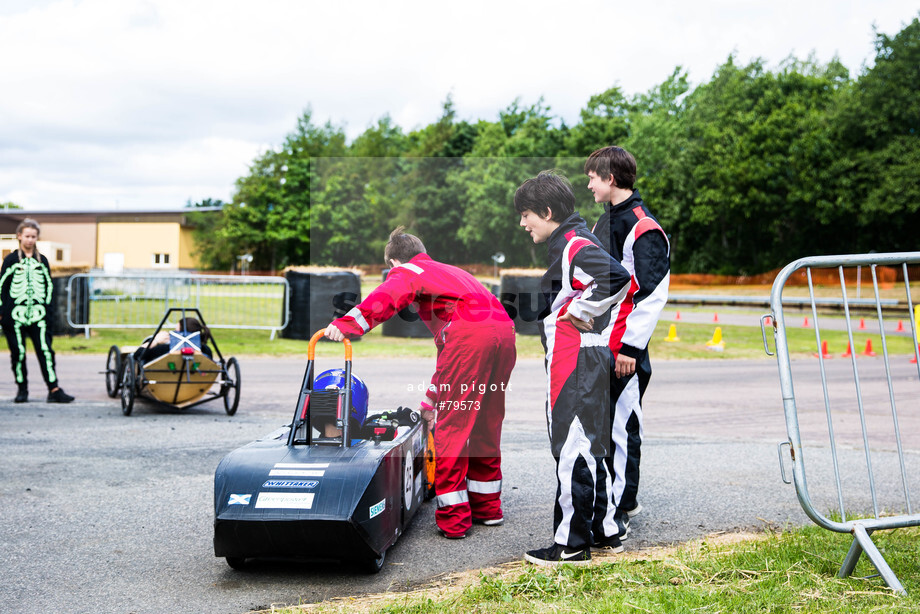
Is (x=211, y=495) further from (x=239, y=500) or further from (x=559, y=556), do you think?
(x=559, y=556)

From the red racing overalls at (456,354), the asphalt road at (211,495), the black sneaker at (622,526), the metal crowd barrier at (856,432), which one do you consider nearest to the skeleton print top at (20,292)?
the asphalt road at (211,495)

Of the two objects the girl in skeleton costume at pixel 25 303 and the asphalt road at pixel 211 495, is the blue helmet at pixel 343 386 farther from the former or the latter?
the girl in skeleton costume at pixel 25 303

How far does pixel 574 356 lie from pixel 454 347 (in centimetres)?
65

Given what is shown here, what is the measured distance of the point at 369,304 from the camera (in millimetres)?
3807

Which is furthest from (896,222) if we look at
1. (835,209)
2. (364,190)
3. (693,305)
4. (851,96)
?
(364,190)

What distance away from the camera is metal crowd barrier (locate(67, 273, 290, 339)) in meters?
15.8

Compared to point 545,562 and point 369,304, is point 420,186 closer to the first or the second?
point 369,304

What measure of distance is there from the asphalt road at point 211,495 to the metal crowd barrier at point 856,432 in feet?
0.25

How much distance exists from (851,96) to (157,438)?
45122 mm

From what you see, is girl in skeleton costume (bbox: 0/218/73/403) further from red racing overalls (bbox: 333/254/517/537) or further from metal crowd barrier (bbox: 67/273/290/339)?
metal crowd barrier (bbox: 67/273/290/339)

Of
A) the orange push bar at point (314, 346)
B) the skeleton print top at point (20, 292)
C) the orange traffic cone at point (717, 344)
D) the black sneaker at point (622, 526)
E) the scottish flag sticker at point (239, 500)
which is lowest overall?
the black sneaker at point (622, 526)

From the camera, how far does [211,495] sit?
5.02 meters

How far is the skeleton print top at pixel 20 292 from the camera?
28.6 ft

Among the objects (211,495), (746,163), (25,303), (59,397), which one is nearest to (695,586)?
(211,495)
